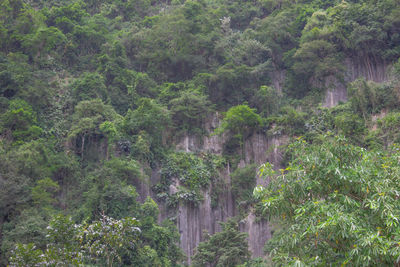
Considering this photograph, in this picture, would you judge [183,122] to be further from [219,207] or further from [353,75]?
[353,75]

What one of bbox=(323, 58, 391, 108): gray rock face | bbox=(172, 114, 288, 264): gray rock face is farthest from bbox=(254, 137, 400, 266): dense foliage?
bbox=(323, 58, 391, 108): gray rock face

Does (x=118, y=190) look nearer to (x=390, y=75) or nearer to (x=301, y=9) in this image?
(x=390, y=75)

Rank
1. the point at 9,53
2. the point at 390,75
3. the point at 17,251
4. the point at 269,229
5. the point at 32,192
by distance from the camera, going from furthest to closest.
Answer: the point at 390,75, the point at 9,53, the point at 269,229, the point at 32,192, the point at 17,251

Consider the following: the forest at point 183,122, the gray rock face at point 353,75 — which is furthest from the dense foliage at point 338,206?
the gray rock face at point 353,75

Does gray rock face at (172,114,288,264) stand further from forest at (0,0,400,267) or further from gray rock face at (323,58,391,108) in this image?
gray rock face at (323,58,391,108)

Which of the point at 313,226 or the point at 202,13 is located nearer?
the point at 313,226

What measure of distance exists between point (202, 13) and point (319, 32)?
23.1 feet

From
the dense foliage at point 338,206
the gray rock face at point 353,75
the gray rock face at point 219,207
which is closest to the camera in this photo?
the dense foliage at point 338,206

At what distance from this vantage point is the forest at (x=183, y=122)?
10758 millimetres

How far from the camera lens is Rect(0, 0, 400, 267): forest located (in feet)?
35.3

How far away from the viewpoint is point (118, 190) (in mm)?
13578

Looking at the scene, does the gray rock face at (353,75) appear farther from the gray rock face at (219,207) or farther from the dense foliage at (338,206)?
the dense foliage at (338,206)

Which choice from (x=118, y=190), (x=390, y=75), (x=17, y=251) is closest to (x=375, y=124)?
(x=390, y=75)

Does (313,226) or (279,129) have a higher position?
(279,129)
